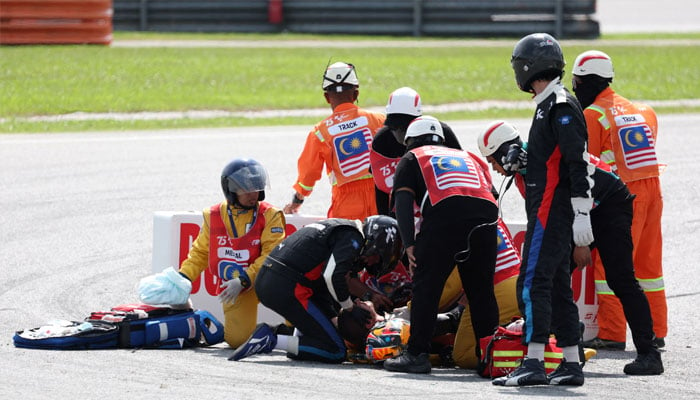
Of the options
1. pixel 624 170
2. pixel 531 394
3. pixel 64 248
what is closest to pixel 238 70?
pixel 64 248

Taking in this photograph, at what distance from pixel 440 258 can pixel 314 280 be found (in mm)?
1122

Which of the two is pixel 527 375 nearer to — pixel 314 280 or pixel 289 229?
pixel 314 280

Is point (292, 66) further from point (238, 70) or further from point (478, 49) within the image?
point (478, 49)

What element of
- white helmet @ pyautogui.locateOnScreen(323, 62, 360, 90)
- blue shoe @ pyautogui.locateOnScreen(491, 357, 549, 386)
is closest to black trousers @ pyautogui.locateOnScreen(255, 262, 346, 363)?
blue shoe @ pyautogui.locateOnScreen(491, 357, 549, 386)

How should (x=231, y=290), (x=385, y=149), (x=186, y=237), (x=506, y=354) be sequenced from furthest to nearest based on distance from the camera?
(x=186, y=237)
(x=385, y=149)
(x=231, y=290)
(x=506, y=354)

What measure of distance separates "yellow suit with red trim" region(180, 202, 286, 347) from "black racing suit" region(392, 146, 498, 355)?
1.32 metres

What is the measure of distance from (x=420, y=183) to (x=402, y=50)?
22337mm

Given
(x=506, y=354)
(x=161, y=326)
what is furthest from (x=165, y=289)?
(x=506, y=354)

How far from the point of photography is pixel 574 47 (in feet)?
98.1

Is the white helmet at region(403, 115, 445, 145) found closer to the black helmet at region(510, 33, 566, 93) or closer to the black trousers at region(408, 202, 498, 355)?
the black trousers at region(408, 202, 498, 355)

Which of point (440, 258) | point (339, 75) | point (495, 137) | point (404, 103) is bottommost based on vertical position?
point (440, 258)

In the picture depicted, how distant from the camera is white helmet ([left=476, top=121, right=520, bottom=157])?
7.80 meters

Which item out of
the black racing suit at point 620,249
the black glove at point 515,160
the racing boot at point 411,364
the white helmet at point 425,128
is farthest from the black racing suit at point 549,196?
the white helmet at point 425,128

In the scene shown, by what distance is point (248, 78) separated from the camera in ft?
79.3
